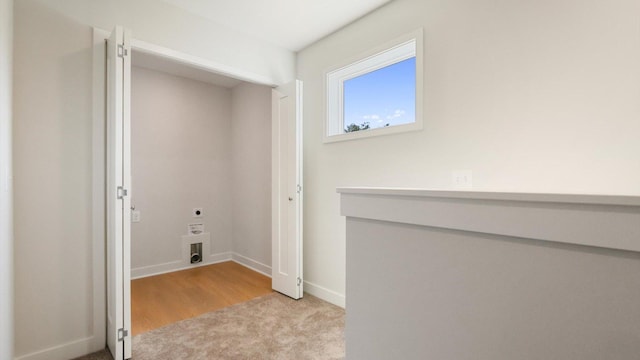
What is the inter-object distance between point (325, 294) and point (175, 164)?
98.6 inches

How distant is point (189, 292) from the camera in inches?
117

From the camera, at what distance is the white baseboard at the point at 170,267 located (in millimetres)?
3424

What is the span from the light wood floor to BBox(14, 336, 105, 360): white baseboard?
27 cm

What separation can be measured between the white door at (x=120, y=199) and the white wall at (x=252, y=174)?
72.6 inches

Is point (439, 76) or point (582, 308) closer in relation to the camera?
point (582, 308)

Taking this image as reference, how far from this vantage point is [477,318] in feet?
2.28

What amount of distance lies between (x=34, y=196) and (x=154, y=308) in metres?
1.35

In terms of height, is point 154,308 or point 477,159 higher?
point 477,159

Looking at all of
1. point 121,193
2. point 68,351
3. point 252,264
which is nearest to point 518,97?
point 121,193

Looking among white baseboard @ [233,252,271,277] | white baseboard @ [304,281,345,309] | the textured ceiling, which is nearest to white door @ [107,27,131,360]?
the textured ceiling

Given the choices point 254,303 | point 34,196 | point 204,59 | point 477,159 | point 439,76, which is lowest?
point 254,303

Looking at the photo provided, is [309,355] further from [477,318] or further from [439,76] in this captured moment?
[439,76]

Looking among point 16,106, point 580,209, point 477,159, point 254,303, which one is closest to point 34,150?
point 16,106

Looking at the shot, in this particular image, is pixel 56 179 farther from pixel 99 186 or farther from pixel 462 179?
pixel 462 179
